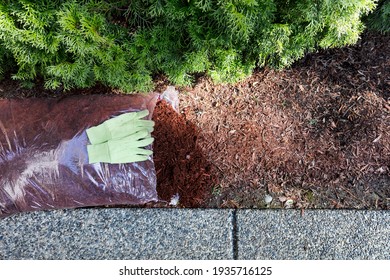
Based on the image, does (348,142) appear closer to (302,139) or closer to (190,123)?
(302,139)

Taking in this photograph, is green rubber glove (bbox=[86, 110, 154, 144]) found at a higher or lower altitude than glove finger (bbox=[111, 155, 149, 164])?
higher

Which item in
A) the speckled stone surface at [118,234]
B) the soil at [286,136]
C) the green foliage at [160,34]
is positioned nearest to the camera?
the green foliage at [160,34]

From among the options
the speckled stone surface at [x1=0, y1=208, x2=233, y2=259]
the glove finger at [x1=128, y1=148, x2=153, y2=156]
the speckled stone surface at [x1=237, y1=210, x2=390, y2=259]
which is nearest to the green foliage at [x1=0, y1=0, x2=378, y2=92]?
the glove finger at [x1=128, y1=148, x2=153, y2=156]

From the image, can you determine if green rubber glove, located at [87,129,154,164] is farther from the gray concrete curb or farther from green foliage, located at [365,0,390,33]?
green foliage, located at [365,0,390,33]

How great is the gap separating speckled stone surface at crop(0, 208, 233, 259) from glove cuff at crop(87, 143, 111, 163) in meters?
0.49

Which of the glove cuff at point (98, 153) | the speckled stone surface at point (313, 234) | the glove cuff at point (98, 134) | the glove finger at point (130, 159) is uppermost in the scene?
the glove cuff at point (98, 134)

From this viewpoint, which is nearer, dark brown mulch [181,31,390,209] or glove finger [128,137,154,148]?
glove finger [128,137,154,148]

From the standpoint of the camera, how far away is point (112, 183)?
8.50 feet

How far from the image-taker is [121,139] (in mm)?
2580

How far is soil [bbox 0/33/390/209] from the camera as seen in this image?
289 cm

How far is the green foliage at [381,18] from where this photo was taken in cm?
279

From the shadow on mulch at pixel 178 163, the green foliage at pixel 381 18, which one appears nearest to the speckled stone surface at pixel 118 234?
the shadow on mulch at pixel 178 163

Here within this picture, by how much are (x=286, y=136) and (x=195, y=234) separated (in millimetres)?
1002

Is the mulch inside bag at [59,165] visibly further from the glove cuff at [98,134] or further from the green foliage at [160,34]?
the green foliage at [160,34]
